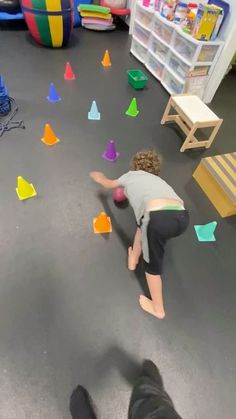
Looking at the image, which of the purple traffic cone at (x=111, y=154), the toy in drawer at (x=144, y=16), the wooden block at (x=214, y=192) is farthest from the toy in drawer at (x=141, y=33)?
the wooden block at (x=214, y=192)

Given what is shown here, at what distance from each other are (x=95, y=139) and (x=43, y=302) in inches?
54.9

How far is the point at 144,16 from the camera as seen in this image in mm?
2861

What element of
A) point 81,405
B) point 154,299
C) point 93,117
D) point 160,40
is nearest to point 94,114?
point 93,117

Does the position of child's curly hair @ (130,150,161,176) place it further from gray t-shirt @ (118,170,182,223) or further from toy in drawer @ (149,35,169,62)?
toy in drawer @ (149,35,169,62)

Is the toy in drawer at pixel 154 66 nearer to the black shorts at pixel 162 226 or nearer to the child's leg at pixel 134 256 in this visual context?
the child's leg at pixel 134 256

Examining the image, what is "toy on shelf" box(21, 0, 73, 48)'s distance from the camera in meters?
2.76

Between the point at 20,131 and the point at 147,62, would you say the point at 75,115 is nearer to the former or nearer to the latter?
the point at 20,131

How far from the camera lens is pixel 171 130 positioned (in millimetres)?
2340

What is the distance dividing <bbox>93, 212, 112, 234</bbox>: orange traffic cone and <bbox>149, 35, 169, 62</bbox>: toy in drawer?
213 centimetres

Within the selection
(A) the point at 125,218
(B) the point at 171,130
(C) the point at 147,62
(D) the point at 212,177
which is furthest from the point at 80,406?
(C) the point at 147,62

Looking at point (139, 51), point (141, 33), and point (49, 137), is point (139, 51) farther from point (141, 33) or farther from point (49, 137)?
point (49, 137)

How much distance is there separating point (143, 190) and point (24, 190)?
893 mm

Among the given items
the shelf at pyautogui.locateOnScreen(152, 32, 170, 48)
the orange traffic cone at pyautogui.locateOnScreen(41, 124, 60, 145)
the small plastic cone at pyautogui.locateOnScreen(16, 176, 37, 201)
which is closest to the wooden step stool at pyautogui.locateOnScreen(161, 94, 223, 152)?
the shelf at pyautogui.locateOnScreen(152, 32, 170, 48)

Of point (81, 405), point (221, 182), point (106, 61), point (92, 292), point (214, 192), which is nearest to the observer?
point (81, 405)
